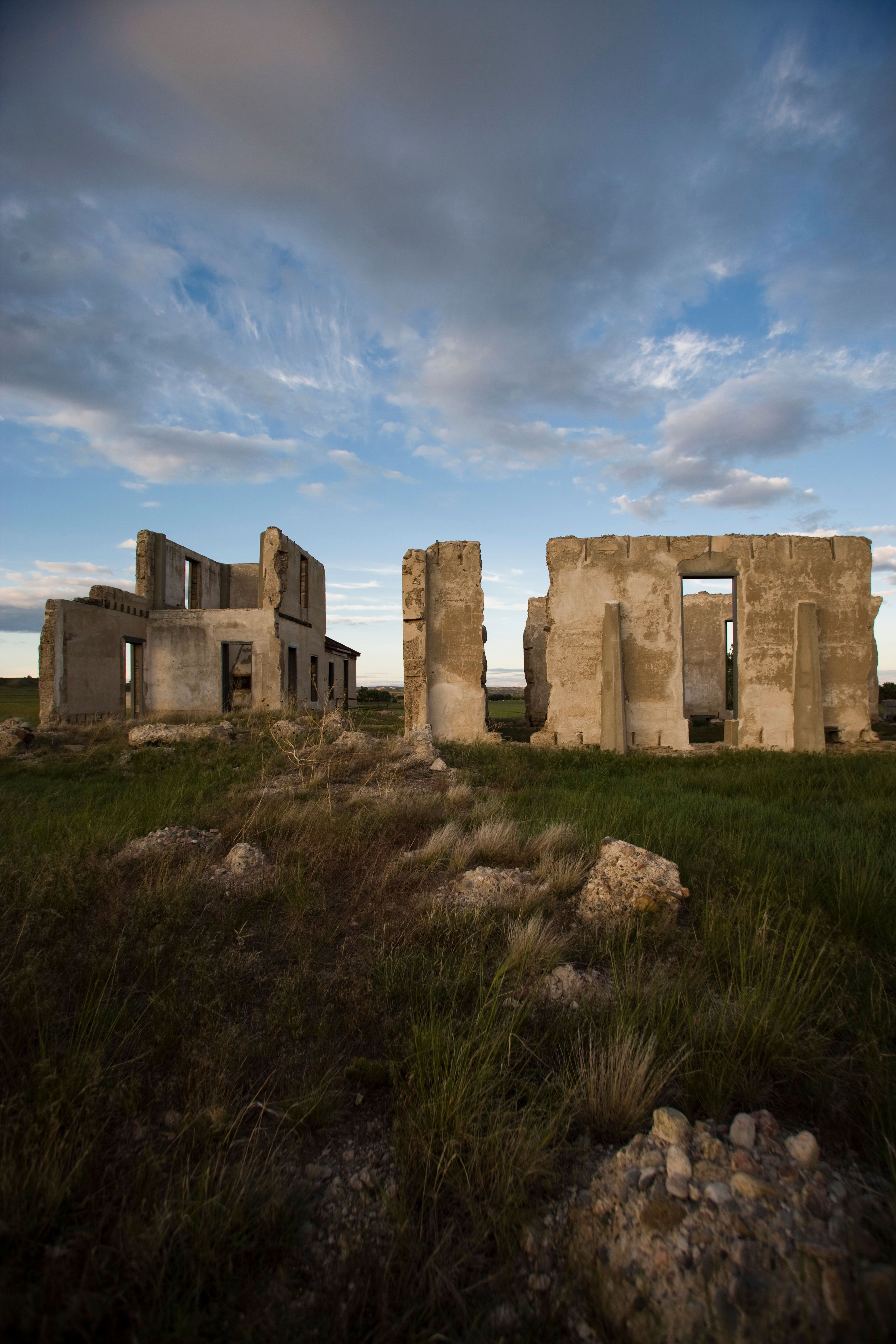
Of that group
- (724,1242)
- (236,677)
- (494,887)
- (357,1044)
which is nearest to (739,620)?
(494,887)

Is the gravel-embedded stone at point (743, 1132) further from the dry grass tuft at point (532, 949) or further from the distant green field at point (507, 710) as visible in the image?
the distant green field at point (507, 710)

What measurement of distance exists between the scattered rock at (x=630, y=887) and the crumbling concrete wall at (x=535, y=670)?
45.6 feet

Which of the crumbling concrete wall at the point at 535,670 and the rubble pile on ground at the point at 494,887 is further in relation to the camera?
the crumbling concrete wall at the point at 535,670

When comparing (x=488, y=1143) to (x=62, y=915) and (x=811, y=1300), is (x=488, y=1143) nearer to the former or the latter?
(x=811, y=1300)

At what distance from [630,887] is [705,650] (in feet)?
61.6

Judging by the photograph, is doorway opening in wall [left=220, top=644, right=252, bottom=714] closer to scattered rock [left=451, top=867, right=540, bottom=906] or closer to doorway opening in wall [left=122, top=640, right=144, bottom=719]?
doorway opening in wall [left=122, top=640, right=144, bottom=719]

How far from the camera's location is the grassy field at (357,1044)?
5.26ft

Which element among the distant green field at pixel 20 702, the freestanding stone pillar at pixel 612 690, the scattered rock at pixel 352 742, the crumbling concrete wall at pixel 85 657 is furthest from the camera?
the distant green field at pixel 20 702

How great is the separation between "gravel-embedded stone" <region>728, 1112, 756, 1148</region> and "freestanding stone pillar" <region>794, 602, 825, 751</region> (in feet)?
34.3

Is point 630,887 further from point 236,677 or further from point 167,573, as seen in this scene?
point 167,573

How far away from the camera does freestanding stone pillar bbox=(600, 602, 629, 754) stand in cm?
1092

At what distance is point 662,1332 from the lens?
147cm

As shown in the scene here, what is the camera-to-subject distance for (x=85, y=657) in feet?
53.1

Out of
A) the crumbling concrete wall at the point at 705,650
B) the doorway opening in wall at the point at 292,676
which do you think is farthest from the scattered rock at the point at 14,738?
the crumbling concrete wall at the point at 705,650
